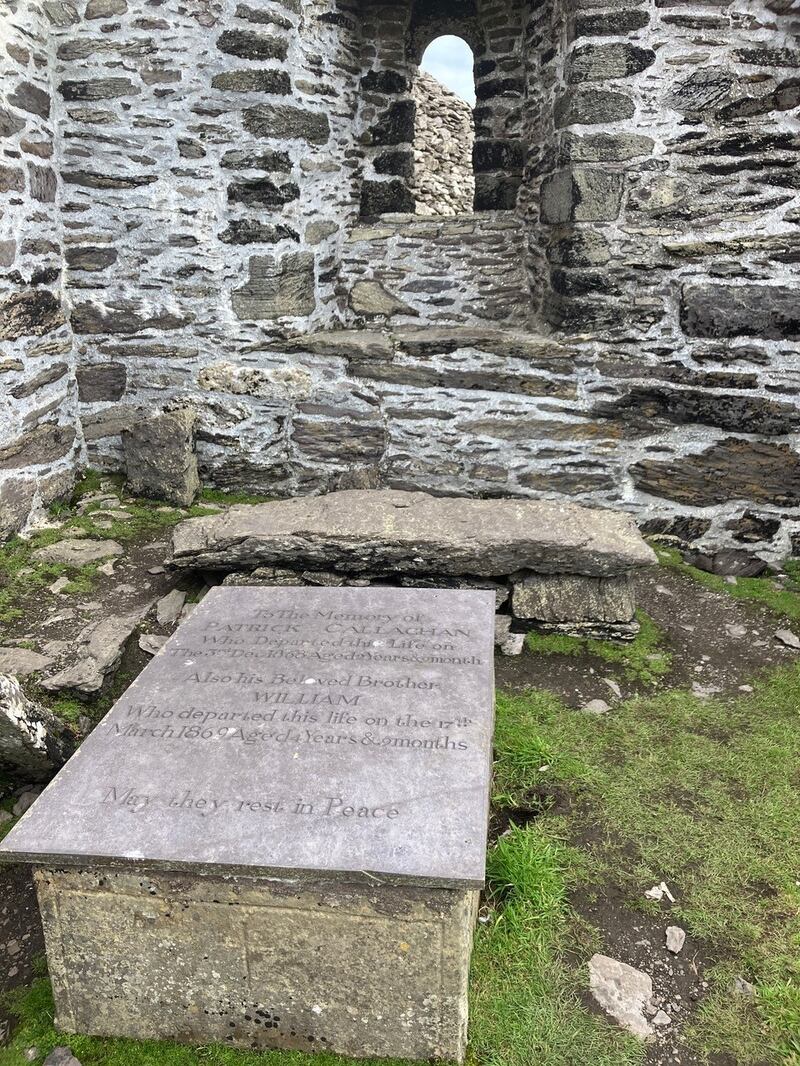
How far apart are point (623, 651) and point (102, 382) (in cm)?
414

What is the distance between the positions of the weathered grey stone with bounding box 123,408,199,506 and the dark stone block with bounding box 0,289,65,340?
2.93ft

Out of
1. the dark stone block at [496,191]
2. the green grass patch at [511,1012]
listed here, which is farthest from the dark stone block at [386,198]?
the green grass patch at [511,1012]

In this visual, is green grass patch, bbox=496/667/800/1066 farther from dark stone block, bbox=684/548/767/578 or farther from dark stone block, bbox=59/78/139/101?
dark stone block, bbox=59/78/139/101

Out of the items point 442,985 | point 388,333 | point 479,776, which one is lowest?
point 442,985

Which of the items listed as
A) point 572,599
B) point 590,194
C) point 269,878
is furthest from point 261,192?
point 269,878

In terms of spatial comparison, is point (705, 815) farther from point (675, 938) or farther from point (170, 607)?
point (170, 607)

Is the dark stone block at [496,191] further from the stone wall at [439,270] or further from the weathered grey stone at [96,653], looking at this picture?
the weathered grey stone at [96,653]

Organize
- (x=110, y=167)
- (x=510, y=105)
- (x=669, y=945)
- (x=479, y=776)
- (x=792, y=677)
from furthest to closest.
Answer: (x=510, y=105) → (x=110, y=167) → (x=792, y=677) → (x=669, y=945) → (x=479, y=776)

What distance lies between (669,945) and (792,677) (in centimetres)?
196

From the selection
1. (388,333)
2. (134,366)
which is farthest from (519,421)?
(134,366)

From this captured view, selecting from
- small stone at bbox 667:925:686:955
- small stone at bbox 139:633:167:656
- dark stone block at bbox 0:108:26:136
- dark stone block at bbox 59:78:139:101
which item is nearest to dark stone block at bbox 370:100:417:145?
dark stone block at bbox 59:78:139:101

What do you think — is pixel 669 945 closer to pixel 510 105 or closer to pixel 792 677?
pixel 792 677

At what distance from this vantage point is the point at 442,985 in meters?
2.29

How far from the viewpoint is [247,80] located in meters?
5.53
